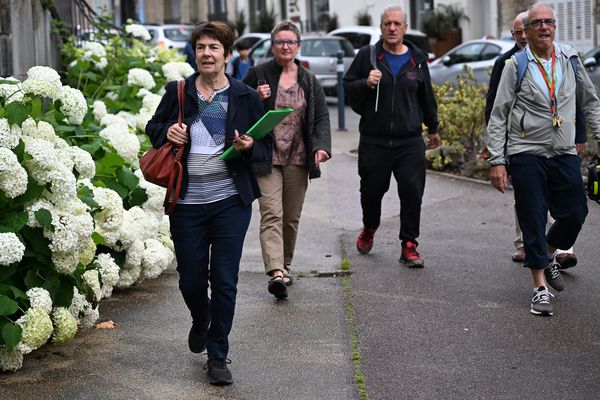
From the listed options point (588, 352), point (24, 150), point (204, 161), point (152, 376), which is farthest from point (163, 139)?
point (588, 352)

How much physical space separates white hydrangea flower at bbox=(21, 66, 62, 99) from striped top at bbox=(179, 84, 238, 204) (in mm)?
1062

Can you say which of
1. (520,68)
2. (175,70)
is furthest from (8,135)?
(175,70)

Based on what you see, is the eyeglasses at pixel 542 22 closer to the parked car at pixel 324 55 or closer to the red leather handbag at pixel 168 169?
the red leather handbag at pixel 168 169

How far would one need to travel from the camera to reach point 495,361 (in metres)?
6.24

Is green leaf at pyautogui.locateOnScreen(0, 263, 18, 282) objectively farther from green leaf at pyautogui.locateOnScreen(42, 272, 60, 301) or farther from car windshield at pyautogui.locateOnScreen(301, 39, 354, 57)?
car windshield at pyautogui.locateOnScreen(301, 39, 354, 57)

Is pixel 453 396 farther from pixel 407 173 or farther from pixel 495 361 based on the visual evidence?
pixel 407 173

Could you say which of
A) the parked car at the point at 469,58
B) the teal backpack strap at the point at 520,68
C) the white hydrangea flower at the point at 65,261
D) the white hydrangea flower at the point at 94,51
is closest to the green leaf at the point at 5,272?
the white hydrangea flower at the point at 65,261

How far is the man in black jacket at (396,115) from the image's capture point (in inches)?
342

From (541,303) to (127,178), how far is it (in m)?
2.89

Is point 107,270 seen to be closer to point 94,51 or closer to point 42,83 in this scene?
point 42,83

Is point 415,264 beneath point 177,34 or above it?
beneath

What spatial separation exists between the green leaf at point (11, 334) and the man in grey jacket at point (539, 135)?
314 cm

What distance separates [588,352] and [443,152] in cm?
777

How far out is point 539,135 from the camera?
289 inches
